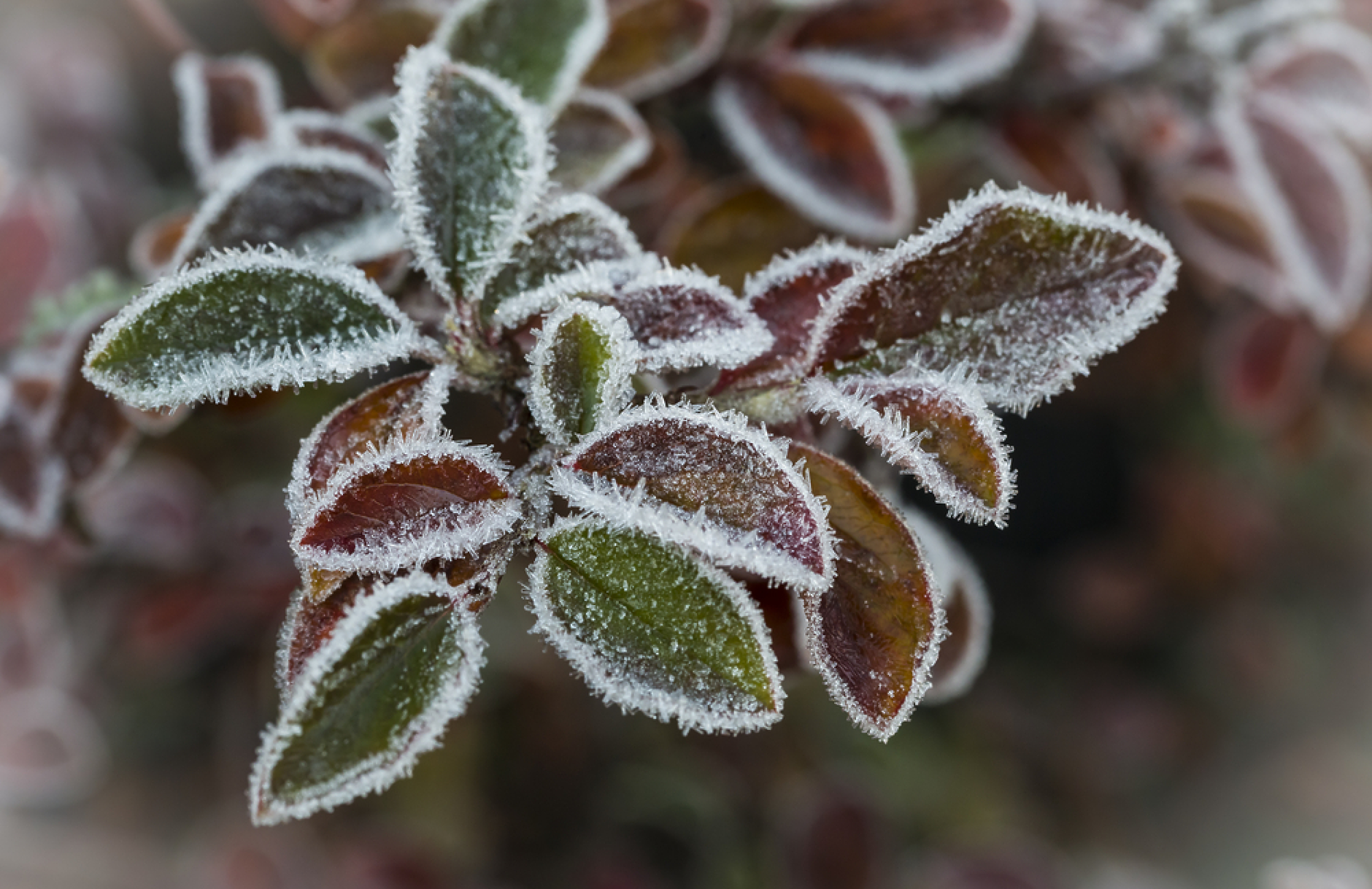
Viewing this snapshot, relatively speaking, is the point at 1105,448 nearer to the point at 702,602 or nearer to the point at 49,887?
the point at 702,602

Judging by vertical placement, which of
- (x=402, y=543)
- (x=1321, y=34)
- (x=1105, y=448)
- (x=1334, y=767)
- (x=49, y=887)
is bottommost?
(x=49, y=887)

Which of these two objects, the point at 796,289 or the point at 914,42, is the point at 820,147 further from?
the point at 796,289

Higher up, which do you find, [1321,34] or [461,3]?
[1321,34]

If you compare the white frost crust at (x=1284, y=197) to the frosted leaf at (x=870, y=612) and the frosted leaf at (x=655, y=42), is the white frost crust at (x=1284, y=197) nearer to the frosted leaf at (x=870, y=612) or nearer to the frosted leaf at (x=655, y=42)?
the frosted leaf at (x=655, y=42)

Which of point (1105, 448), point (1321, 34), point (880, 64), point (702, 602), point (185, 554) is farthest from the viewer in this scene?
point (1105, 448)

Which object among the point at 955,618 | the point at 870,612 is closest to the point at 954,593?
the point at 955,618

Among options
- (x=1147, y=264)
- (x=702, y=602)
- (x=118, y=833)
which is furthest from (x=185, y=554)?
(x=1147, y=264)

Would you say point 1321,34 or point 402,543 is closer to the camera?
point 402,543
